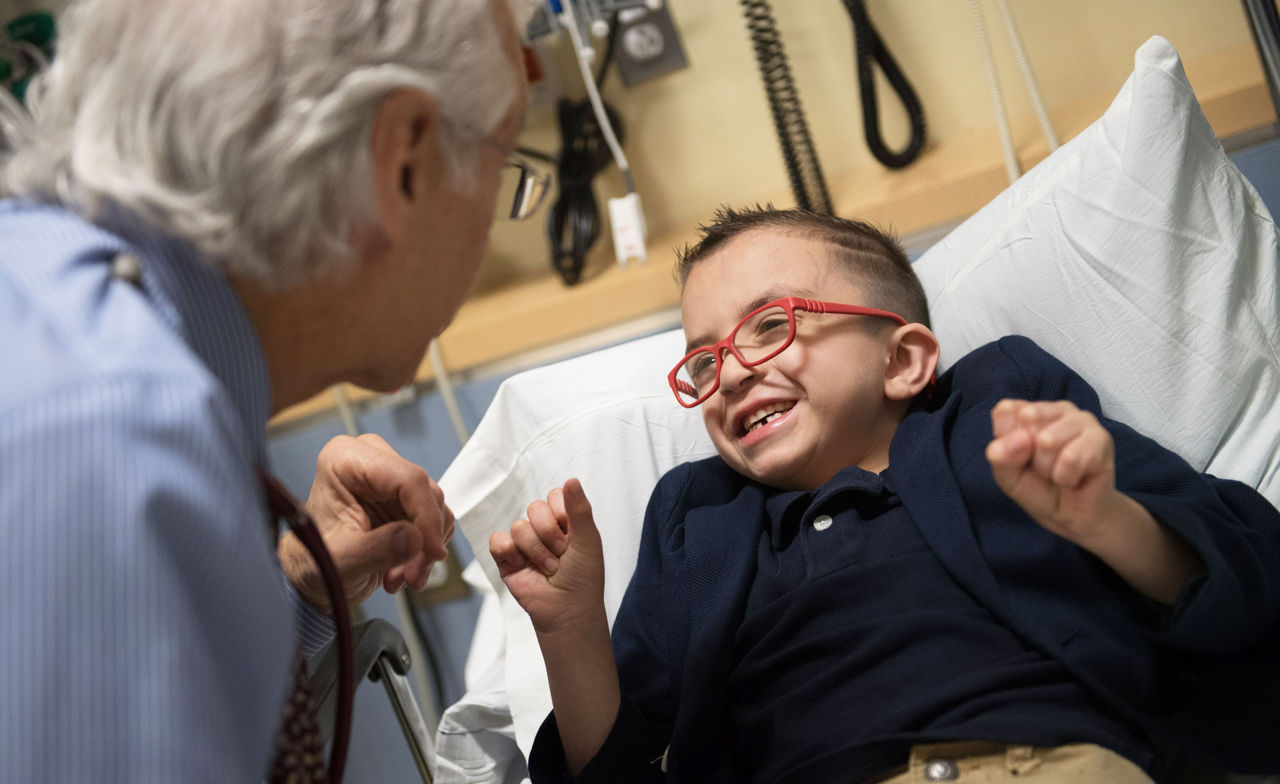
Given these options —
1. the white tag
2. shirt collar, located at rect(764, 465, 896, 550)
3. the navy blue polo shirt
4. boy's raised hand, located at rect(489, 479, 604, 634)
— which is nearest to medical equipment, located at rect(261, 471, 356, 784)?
boy's raised hand, located at rect(489, 479, 604, 634)

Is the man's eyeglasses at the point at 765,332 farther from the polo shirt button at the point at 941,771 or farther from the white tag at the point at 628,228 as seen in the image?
the white tag at the point at 628,228

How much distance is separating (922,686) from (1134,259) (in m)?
0.62

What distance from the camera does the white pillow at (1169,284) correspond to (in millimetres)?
1191

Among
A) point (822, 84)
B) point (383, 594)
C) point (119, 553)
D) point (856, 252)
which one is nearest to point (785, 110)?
point (822, 84)

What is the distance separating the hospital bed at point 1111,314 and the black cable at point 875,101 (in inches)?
22.4

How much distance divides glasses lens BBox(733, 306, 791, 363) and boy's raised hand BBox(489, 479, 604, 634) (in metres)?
0.31

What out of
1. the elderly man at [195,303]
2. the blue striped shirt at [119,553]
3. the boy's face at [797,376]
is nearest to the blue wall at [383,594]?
the boy's face at [797,376]

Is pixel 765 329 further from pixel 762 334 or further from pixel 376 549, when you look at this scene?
pixel 376 549

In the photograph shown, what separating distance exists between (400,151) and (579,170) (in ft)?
4.87

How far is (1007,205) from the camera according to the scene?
142cm

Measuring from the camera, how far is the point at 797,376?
123 centimetres

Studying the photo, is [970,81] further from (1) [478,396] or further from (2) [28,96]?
(2) [28,96]

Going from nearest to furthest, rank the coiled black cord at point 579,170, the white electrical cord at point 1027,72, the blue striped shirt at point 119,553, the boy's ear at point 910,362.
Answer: the blue striped shirt at point 119,553 < the boy's ear at point 910,362 < the white electrical cord at point 1027,72 < the coiled black cord at point 579,170

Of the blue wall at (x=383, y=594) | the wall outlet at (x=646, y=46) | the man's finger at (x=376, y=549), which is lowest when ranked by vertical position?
the blue wall at (x=383, y=594)
